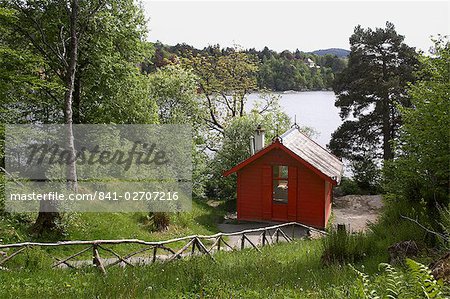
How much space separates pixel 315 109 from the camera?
1933 inches

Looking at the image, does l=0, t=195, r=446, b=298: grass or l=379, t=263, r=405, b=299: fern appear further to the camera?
l=0, t=195, r=446, b=298: grass

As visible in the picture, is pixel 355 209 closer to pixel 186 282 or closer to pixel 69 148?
pixel 69 148

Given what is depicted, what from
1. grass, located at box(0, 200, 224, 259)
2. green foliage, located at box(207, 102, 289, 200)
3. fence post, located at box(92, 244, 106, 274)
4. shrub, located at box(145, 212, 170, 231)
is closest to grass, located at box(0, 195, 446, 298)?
fence post, located at box(92, 244, 106, 274)

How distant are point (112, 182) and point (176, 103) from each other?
33.3ft

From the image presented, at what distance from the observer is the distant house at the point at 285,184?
59.9ft

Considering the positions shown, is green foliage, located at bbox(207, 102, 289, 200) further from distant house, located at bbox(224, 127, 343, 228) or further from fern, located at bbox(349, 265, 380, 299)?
fern, located at bbox(349, 265, 380, 299)

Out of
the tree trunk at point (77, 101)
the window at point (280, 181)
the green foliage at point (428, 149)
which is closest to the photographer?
the green foliage at point (428, 149)

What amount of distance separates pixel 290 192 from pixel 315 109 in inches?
1257

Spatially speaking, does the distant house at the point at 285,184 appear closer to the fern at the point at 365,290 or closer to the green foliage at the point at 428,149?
the green foliage at the point at 428,149

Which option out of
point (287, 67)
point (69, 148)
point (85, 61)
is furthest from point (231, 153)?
point (287, 67)

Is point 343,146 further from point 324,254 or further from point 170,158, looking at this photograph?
point 324,254

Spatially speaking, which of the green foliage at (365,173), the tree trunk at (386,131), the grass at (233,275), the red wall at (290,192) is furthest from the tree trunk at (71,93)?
the tree trunk at (386,131)

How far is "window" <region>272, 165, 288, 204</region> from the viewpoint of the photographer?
62.4 feet

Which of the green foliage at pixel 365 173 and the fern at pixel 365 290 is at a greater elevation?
the fern at pixel 365 290
